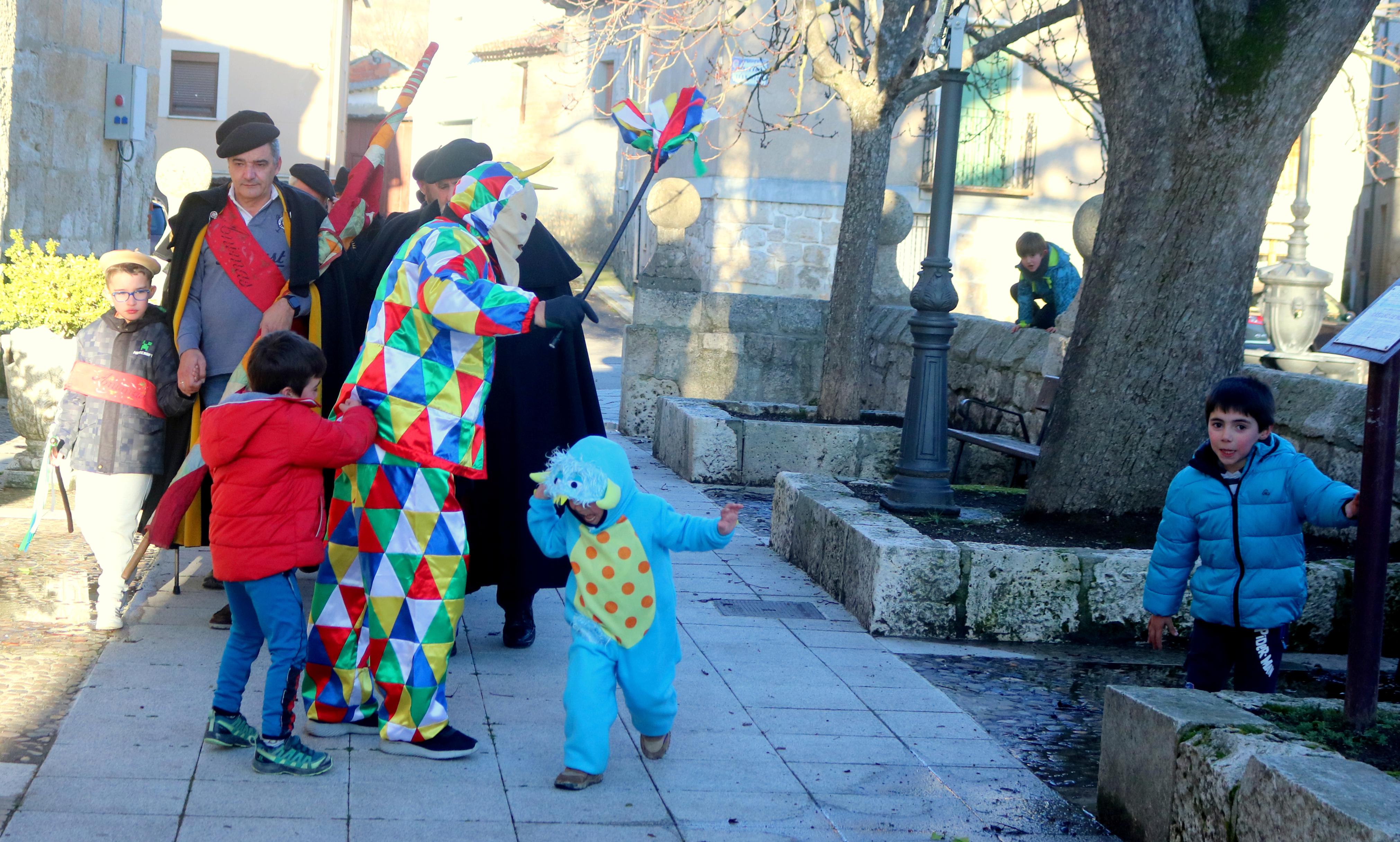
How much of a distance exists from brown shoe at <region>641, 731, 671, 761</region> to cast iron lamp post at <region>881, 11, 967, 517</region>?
281cm

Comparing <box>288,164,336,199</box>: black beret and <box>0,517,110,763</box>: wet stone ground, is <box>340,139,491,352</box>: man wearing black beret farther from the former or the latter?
<box>0,517,110,763</box>: wet stone ground

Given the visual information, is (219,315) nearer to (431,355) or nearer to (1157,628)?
(431,355)

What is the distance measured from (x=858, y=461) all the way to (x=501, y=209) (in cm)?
536

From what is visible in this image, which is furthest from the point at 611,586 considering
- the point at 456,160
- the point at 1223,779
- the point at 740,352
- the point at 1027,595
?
the point at 740,352

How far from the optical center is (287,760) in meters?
3.62

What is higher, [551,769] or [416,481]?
[416,481]

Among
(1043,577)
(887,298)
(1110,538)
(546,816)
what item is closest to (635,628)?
(546,816)

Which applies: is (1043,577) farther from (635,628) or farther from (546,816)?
(546,816)

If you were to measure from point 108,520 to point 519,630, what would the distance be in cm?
147

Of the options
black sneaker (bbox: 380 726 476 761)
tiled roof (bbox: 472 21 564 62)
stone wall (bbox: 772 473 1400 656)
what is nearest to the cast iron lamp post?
stone wall (bbox: 772 473 1400 656)

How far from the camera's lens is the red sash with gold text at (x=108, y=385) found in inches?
190

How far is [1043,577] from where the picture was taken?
18.2ft

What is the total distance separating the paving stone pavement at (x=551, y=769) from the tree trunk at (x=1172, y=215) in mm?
1663

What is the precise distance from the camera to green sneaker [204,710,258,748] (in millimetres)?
3734
